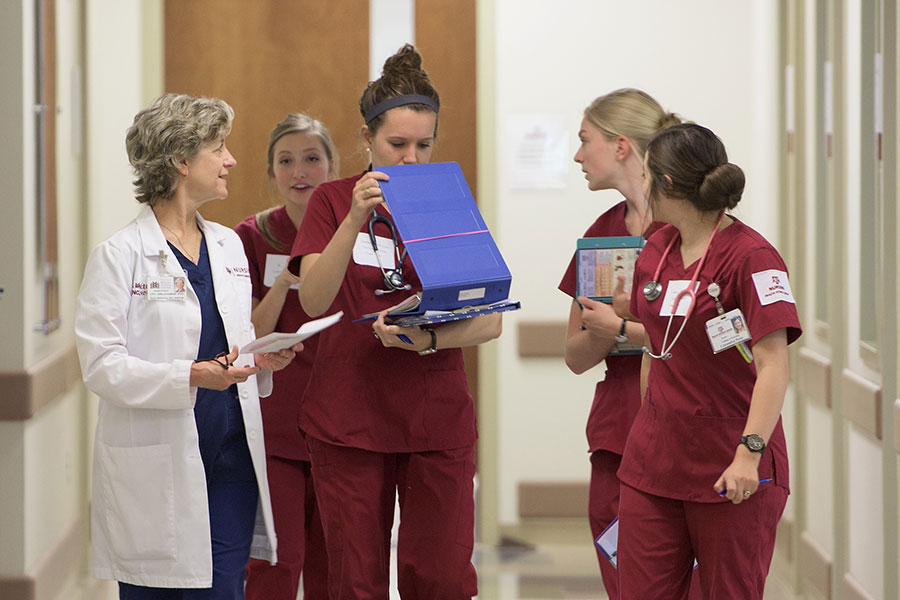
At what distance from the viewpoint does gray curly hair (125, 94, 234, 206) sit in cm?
232

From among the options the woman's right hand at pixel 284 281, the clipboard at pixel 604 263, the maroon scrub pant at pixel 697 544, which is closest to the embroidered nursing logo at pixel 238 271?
the woman's right hand at pixel 284 281

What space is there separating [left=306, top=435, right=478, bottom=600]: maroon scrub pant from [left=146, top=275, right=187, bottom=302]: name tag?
491mm

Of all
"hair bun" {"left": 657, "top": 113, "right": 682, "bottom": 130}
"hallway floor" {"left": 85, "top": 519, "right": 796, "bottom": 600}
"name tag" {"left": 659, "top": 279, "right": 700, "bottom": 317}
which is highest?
"hair bun" {"left": 657, "top": 113, "right": 682, "bottom": 130}

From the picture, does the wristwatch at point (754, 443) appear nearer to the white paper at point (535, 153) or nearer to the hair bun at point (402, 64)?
the hair bun at point (402, 64)

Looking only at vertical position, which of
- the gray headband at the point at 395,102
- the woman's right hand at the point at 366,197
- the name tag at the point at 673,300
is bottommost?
the name tag at the point at 673,300

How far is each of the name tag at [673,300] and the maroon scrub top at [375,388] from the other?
0.53m

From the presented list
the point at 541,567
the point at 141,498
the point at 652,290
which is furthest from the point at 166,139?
the point at 541,567

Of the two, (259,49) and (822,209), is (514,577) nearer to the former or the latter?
(822,209)

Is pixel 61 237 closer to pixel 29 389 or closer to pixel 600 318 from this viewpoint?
pixel 29 389

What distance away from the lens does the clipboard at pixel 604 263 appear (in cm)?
276

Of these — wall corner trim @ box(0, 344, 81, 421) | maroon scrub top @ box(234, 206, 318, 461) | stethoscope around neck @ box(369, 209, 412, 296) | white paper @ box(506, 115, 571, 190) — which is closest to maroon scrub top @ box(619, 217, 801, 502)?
stethoscope around neck @ box(369, 209, 412, 296)

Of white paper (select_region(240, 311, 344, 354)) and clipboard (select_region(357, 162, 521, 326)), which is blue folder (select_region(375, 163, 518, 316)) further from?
white paper (select_region(240, 311, 344, 354))

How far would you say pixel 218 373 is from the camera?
2203mm

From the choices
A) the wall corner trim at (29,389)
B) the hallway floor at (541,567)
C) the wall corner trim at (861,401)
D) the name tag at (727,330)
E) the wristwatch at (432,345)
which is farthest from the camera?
the hallway floor at (541,567)
